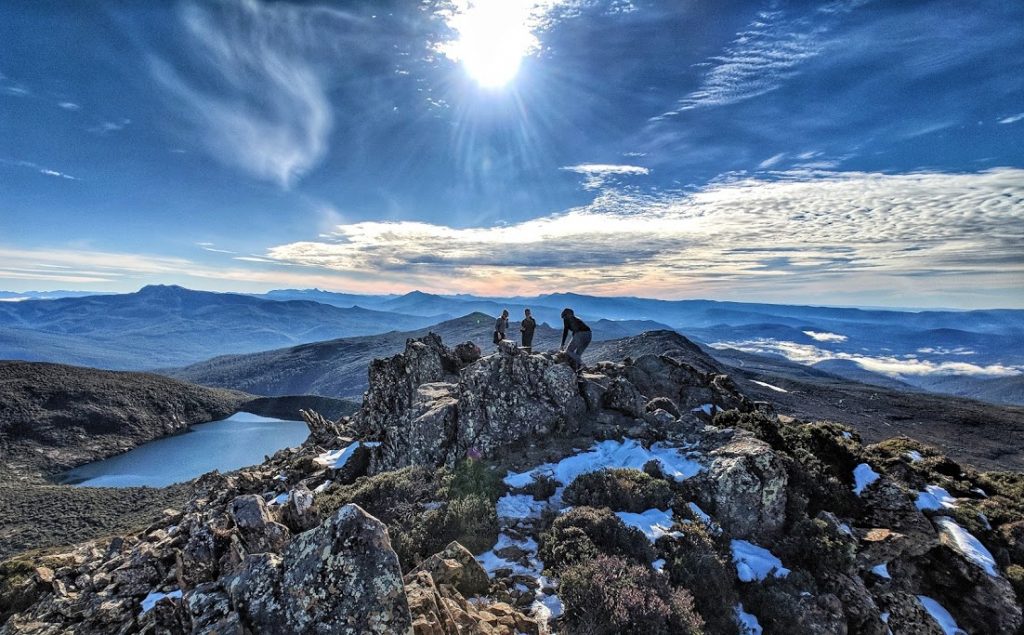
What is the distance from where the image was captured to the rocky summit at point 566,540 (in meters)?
6.51

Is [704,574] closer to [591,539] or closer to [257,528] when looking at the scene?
[591,539]

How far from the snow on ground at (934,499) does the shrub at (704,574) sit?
9452mm

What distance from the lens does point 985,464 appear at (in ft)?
205

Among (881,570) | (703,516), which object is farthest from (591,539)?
(881,570)

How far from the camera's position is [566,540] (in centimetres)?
999

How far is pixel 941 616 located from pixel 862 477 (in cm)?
418

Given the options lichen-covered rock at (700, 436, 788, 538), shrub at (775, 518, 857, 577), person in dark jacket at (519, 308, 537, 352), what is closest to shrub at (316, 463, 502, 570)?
lichen-covered rock at (700, 436, 788, 538)

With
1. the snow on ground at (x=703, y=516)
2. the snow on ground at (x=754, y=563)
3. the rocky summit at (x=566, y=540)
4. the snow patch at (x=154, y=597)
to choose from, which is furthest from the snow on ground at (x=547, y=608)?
the snow patch at (x=154, y=597)

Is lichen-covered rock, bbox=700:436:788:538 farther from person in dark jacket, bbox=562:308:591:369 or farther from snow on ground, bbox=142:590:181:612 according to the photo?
snow on ground, bbox=142:590:181:612

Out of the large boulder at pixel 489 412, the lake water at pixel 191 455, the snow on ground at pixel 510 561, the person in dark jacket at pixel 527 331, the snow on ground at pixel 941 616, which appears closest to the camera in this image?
the snow on ground at pixel 510 561

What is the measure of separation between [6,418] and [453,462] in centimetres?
13781

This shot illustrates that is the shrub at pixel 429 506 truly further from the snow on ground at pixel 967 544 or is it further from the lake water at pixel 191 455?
the lake water at pixel 191 455

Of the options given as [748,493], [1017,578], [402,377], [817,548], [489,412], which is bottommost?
[1017,578]

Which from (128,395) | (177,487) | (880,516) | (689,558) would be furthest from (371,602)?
(128,395)
